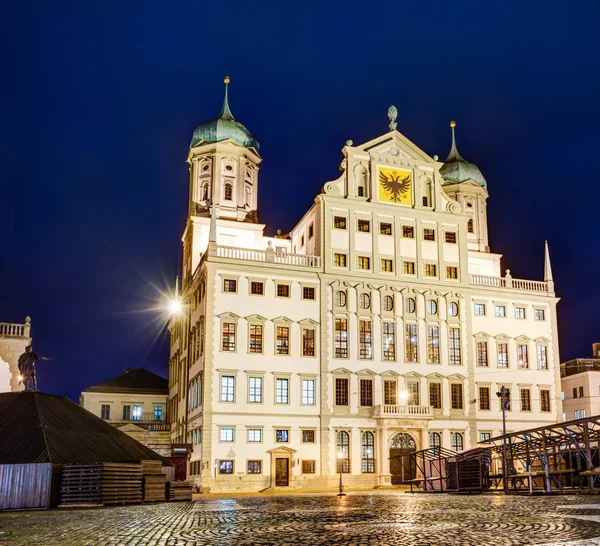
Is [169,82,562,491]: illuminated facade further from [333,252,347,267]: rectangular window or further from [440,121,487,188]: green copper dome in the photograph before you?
[440,121,487,188]: green copper dome

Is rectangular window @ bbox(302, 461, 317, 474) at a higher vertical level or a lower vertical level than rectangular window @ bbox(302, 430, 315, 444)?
lower

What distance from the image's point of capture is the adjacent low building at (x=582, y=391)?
72.9 m

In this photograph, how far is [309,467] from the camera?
176 feet

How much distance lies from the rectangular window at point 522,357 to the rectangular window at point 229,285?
2397 cm

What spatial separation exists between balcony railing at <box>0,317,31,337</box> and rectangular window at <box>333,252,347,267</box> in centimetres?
2298

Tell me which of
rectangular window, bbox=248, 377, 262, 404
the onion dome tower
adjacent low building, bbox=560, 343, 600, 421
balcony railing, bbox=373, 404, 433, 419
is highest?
the onion dome tower

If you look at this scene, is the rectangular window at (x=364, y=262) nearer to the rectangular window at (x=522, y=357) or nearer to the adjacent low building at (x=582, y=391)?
the rectangular window at (x=522, y=357)

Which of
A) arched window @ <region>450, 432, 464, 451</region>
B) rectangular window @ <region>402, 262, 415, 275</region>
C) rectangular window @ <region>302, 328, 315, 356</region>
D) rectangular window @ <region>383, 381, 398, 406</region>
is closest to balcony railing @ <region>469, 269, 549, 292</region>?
rectangular window @ <region>402, 262, 415, 275</region>

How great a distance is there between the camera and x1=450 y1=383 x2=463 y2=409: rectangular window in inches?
2323

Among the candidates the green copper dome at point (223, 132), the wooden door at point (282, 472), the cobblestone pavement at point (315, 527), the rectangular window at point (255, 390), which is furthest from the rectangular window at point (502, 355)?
the cobblestone pavement at point (315, 527)

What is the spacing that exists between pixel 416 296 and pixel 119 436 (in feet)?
107

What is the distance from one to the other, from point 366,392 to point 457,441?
8.17 metres

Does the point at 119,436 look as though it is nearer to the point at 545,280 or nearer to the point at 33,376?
the point at 33,376

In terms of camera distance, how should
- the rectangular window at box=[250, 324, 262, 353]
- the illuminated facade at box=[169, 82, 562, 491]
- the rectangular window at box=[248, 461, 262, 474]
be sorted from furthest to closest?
the rectangular window at box=[250, 324, 262, 353] < the illuminated facade at box=[169, 82, 562, 491] < the rectangular window at box=[248, 461, 262, 474]
